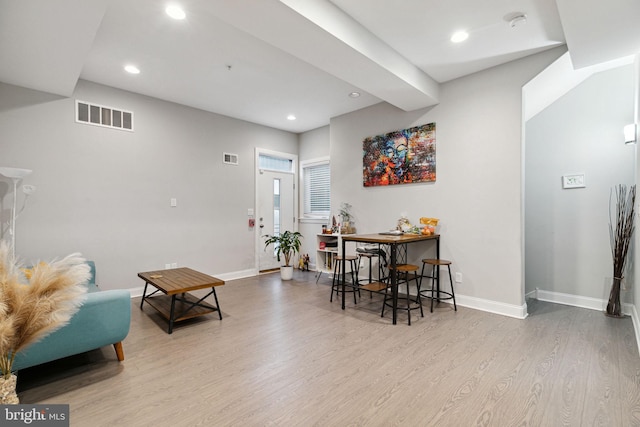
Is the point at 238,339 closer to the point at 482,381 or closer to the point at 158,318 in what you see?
the point at 158,318

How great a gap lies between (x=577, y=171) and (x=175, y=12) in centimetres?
460

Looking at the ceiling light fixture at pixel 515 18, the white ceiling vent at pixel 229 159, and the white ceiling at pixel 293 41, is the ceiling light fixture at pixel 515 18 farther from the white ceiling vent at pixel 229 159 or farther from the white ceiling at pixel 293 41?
the white ceiling vent at pixel 229 159

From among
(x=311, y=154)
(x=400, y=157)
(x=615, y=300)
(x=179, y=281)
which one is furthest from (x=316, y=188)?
(x=615, y=300)

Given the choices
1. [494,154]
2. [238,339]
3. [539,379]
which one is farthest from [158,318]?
[494,154]

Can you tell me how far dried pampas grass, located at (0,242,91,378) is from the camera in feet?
3.19

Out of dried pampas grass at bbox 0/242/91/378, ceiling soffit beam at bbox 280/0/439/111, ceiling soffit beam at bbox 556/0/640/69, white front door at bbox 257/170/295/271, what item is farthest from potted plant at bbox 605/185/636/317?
white front door at bbox 257/170/295/271

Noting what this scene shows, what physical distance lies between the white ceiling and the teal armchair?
212 cm

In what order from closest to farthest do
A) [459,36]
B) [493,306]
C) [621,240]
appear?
[459,36] < [621,240] < [493,306]

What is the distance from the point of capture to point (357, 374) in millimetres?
2207

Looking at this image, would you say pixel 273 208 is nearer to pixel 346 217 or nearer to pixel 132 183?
pixel 346 217

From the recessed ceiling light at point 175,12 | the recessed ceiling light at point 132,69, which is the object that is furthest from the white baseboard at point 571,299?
the recessed ceiling light at point 132,69

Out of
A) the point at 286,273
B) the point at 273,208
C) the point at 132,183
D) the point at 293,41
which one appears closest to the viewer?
the point at 293,41

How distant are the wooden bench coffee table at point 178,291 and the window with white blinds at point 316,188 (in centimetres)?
296

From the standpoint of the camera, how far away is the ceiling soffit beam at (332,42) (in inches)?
86.5
